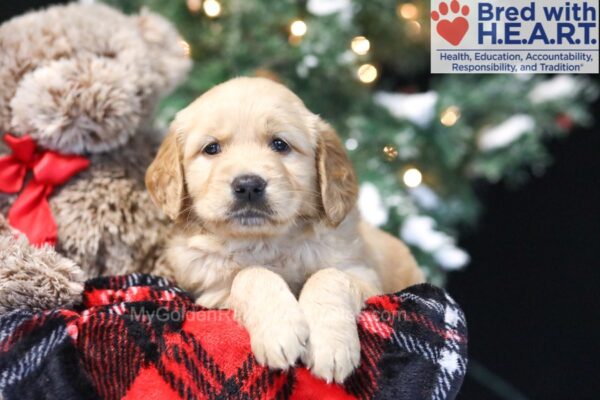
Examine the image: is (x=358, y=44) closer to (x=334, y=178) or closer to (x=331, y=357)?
(x=334, y=178)

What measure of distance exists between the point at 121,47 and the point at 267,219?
0.71m

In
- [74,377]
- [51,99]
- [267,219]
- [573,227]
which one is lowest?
[573,227]

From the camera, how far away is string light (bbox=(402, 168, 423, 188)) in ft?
9.55

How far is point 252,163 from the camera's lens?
165cm

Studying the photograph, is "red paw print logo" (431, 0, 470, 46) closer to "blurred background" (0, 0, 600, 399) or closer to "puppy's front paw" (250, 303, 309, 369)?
"blurred background" (0, 0, 600, 399)

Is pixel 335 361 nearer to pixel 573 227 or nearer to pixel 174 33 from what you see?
pixel 174 33

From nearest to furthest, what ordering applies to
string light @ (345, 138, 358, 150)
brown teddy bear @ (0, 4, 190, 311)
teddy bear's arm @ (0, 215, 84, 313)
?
teddy bear's arm @ (0, 215, 84, 313)
brown teddy bear @ (0, 4, 190, 311)
string light @ (345, 138, 358, 150)

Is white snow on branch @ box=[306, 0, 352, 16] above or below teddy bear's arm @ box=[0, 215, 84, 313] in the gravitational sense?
above

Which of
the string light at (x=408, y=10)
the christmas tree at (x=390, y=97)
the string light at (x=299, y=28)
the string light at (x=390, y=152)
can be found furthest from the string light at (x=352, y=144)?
the string light at (x=408, y=10)

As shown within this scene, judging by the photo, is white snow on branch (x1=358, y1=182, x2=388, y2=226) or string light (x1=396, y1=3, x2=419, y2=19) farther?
string light (x1=396, y1=3, x2=419, y2=19)

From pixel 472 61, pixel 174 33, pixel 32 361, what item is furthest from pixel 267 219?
pixel 472 61

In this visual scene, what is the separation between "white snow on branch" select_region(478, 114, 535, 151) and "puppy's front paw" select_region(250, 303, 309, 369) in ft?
6.65

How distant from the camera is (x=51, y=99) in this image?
1716 mm

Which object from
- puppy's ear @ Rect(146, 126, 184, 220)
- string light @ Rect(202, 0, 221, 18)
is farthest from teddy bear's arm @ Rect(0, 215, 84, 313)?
string light @ Rect(202, 0, 221, 18)
